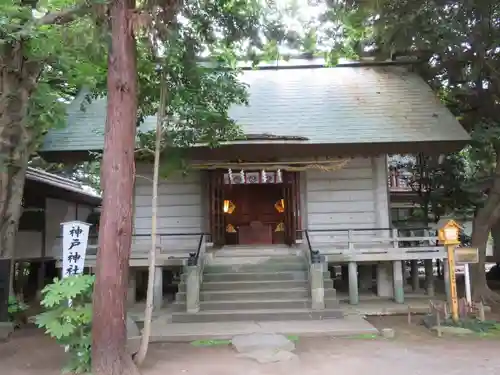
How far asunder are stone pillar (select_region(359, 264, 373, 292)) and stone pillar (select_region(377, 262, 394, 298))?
1.06 meters

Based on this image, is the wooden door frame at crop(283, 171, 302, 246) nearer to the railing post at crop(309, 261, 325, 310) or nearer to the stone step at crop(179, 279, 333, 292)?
the stone step at crop(179, 279, 333, 292)

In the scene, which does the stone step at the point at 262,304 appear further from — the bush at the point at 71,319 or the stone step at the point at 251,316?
the bush at the point at 71,319

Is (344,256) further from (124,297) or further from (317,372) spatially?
(124,297)

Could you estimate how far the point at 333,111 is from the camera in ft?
46.9

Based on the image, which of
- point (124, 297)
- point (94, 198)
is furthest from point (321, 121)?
point (94, 198)

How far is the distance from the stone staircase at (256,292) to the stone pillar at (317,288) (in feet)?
0.50

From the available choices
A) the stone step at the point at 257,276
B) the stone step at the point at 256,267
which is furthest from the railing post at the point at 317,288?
the stone step at the point at 256,267

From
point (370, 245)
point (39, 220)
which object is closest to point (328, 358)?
point (370, 245)

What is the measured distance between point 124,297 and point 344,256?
22.7 ft

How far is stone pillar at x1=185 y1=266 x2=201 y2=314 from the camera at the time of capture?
409 inches

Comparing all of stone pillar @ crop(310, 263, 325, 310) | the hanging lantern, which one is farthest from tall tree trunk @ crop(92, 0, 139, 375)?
the hanging lantern

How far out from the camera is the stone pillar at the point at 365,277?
47.4ft

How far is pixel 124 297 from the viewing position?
6.51 metres

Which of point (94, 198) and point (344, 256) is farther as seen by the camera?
point (94, 198)
